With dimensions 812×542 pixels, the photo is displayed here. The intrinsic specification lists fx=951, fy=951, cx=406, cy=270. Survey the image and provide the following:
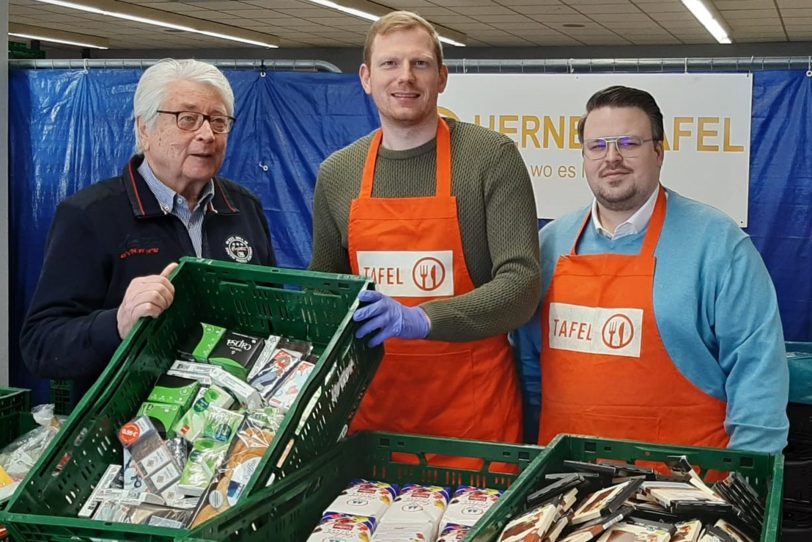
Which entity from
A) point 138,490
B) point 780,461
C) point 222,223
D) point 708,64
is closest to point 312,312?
point 138,490

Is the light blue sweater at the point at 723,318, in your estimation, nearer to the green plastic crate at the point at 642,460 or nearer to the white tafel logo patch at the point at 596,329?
the white tafel logo patch at the point at 596,329

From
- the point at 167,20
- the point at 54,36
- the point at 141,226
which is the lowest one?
the point at 141,226

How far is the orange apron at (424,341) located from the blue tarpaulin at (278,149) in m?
2.65

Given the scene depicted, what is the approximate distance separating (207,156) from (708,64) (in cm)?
292

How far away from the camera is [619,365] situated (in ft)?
7.84

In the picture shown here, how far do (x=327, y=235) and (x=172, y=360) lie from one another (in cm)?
69

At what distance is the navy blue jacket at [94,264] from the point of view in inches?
81.8

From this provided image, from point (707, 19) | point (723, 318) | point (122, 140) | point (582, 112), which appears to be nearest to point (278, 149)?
point (122, 140)

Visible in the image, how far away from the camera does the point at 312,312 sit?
6.45 ft

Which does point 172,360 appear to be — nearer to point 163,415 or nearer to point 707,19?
point 163,415

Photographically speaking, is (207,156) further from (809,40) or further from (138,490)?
(809,40)

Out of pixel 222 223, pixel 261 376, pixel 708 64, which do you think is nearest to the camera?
pixel 261 376

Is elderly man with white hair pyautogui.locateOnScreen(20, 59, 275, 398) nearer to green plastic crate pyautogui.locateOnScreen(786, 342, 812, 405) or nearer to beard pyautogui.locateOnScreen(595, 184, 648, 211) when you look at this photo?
beard pyautogui.locateOnScreen(595, 184, 648, 211)

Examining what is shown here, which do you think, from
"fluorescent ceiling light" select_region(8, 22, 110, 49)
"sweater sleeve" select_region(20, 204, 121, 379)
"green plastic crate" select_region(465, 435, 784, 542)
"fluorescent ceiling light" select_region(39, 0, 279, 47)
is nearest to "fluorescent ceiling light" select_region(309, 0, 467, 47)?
"fluorescent ceiling light" select_region(39, 0, 279, 47)
